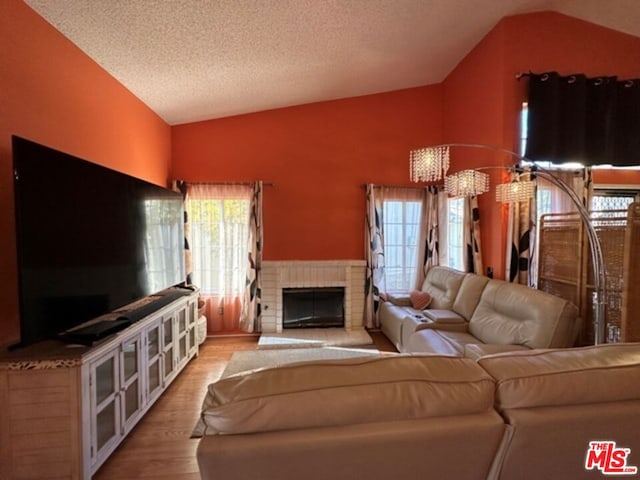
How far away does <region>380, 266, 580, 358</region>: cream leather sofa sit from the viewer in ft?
7.39

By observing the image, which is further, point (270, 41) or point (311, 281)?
point (311, 281)

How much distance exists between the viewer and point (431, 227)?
4254 mm

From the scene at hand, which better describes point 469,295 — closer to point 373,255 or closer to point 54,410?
point 373,255

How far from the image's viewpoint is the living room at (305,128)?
1.84 metres

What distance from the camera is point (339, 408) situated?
32.8 inches

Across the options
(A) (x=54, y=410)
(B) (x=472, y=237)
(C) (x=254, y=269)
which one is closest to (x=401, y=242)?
(B) (x=472, y=237)

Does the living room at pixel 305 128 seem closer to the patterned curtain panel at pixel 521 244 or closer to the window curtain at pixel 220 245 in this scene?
the patterned curtain panel at pixel 521 244

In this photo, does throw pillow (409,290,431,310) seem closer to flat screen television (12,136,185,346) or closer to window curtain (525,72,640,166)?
window curtain (525,72,640,166)

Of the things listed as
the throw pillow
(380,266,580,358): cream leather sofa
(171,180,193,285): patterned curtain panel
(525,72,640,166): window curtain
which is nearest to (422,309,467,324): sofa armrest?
(380,266,580,358): cream leather sofa

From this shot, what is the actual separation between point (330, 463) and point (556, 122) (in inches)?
151

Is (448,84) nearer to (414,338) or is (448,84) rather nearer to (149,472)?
(414,338)

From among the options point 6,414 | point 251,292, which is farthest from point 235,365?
point 6,414

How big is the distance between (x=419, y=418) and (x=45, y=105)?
8.87 feet

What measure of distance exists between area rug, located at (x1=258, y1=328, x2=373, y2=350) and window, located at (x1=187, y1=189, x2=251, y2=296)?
2.81 feet
